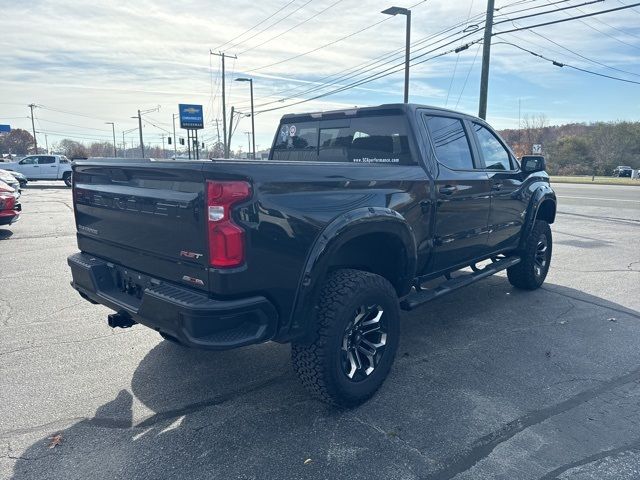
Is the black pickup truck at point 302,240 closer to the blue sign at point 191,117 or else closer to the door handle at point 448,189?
the door handle at point 448,189

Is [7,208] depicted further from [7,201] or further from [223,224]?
[223,224]

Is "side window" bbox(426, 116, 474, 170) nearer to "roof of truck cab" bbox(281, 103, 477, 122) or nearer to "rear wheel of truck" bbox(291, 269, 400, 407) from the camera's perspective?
"roof of truck cab" bbox(281, 103, 477, 122)

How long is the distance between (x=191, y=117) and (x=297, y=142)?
45.6 meters

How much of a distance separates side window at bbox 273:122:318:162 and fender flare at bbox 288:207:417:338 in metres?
1.70

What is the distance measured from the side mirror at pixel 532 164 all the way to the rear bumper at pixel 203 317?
12.8ft

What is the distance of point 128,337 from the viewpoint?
14.2 ft

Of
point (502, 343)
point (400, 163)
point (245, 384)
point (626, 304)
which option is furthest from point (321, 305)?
point (626, 304)

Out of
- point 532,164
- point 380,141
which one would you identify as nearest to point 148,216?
point 380,141

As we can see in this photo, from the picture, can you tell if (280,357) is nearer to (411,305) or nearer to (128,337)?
(411,305)

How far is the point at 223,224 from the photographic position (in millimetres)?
2459

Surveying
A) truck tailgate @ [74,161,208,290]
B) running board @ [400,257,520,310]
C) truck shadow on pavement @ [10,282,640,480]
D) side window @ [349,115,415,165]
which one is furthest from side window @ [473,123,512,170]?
truck tailgate @ [74,161,208,290]

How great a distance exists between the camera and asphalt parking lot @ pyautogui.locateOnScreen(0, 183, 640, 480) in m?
2.57

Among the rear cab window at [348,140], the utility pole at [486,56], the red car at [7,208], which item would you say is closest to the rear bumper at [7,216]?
the red car at [7,208]

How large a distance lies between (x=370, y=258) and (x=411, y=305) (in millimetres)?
516
